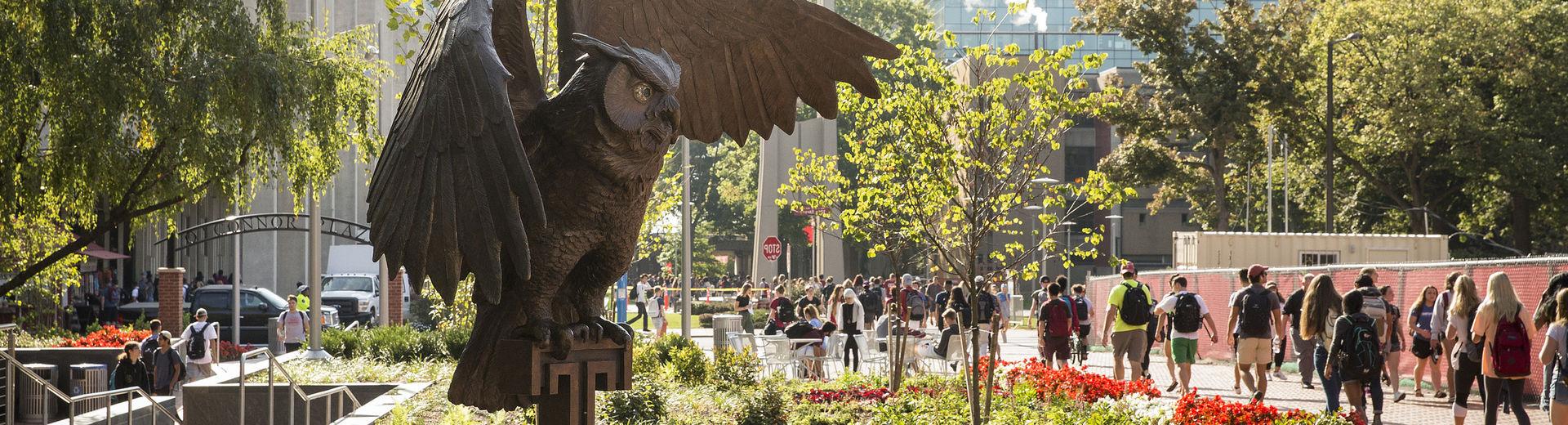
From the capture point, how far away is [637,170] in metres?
5.40

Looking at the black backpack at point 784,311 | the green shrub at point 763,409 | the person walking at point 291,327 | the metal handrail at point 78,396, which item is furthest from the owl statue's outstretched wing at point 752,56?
the person walking at point 291,327

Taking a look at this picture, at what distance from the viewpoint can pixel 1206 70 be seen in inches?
1446

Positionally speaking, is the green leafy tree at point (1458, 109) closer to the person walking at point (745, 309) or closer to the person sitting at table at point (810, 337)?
the person walking at point (745, 309)

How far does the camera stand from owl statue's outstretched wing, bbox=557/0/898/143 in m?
6.14

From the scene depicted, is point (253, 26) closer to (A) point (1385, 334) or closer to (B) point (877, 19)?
(A) point (1385, 334)

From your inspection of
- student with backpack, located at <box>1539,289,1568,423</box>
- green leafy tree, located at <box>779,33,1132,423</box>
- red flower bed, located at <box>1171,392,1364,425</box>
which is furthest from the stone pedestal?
student with backpack, located at <box>1539,289,1568,423</box>

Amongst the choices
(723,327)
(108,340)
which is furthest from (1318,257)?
(108,340)

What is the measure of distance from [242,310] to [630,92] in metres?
25.3

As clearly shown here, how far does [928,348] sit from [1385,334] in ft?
21.6

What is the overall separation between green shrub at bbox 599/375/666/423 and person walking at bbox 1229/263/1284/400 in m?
5.94

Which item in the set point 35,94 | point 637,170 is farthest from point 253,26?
point 637,170

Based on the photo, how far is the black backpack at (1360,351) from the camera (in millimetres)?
10656

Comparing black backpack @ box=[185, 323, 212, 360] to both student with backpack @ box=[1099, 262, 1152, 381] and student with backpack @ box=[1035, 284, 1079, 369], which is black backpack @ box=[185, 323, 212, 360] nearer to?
student with backpack @ box=[1035, 284, 1079, 369]

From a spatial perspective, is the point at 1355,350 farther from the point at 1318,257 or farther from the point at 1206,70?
the point at 1206,70
